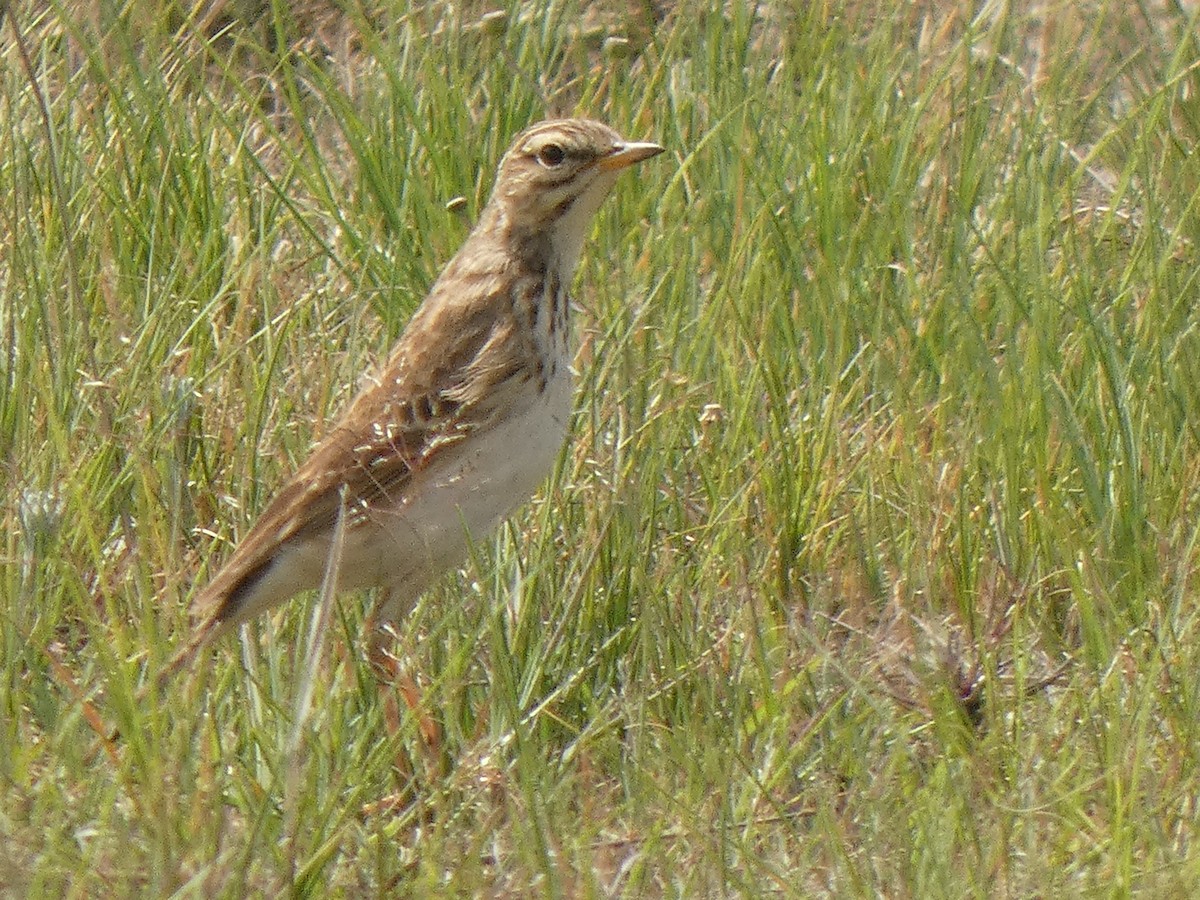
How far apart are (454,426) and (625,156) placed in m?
0.71

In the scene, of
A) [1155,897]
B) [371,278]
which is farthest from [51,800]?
[371,278]

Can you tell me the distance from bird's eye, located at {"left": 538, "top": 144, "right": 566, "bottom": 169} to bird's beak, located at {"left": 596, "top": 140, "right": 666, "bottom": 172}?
3.2 inches

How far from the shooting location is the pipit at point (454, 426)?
14.9 ft

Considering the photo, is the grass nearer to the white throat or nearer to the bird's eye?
the white throat

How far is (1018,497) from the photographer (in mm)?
4914

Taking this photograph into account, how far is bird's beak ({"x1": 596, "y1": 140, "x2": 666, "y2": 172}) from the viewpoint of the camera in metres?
4.85

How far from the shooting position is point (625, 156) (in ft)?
16.0

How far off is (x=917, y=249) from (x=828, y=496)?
1.15 meters

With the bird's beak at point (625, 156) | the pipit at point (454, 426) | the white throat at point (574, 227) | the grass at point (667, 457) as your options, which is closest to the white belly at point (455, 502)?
the pipit at point (454, 426)

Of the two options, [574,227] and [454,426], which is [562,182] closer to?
[574,227]

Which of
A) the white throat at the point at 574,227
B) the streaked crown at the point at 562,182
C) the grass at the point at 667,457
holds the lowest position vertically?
the grass at the point at 667,457

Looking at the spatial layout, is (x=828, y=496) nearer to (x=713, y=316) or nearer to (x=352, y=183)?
(x=713, y=316)

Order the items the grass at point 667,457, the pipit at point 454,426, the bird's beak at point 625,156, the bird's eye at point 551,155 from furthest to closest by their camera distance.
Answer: the bird's eye at point 551,155 < the bird's beak at point 625,156 < the pipit at point 454,426 < the grass at point 667,457

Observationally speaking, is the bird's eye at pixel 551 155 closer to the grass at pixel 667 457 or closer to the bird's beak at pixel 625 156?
the bird's beak at pixel 625 156
